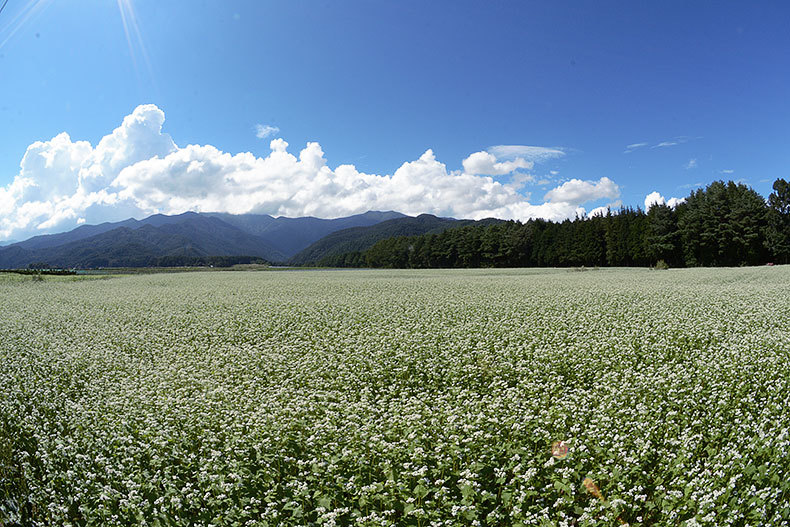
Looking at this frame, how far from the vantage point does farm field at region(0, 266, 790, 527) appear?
193 inches

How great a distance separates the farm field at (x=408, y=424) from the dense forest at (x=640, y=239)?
62.4 meters

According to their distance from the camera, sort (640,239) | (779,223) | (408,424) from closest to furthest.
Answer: (408,424)
(779,223)
(640,239)

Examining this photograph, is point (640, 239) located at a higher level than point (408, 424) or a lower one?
higher

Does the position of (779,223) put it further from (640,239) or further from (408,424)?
(408,424)

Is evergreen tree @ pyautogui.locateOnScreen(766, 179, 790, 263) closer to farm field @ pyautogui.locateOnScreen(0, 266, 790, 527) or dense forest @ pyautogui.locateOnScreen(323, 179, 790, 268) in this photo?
dense forest @ pyautogui.locateOnScreen(323, 179, 790, 268)

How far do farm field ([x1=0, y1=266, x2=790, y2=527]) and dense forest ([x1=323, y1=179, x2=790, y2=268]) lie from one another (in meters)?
62.4

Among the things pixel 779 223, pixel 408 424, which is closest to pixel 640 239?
pixel 779 223

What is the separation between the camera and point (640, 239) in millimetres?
82812

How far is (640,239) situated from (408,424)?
3622 inches

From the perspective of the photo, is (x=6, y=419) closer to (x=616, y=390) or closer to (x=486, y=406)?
(x=486, y=406)

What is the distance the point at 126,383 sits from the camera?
33.1 ft

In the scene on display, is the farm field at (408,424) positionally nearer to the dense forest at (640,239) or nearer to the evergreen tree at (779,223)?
the dense forest at (640,239)

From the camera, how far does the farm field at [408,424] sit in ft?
16.1

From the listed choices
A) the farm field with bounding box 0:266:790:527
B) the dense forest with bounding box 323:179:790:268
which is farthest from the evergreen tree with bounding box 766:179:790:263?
the farm field with bounding box 0:266:790:527
